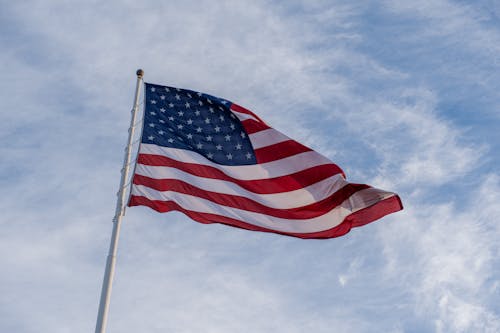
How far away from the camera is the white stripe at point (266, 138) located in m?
20.5

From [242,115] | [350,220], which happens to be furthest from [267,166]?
[350,220]

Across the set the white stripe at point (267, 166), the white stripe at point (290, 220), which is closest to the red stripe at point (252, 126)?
the white stripe at point (267, 166)

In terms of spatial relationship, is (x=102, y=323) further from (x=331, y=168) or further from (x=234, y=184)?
(x=331, y=168)

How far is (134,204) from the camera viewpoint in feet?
56.7

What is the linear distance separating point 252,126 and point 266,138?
1.66 feet

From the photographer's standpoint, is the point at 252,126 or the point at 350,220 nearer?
the point at 350,220

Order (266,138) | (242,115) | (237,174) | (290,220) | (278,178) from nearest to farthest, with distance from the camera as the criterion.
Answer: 1. (290,220)
2. (237,174)
3. (278,178)
4. (266,138)
5. (242,115)

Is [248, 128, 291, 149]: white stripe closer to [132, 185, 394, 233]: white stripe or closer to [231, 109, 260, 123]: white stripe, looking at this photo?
[231, 109, 260, 123]: white stripe

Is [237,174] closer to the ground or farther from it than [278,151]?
closer to the ground

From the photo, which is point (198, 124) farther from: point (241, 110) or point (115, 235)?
point (115, 235)

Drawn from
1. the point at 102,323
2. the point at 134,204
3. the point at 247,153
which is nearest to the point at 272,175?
the point at 247,153

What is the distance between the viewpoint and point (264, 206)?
64.0 ft

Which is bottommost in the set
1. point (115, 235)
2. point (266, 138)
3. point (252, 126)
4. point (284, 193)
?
point (115, 235)

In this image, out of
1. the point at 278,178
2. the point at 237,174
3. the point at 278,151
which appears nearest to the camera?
the point at 237,174
